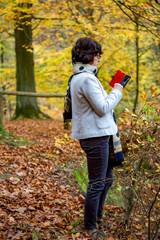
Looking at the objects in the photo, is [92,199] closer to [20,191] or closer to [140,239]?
[140,239]

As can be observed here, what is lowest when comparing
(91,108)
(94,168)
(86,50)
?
(94,168)

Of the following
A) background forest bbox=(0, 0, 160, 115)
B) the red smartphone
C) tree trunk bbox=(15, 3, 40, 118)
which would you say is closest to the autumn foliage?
the red smartphone

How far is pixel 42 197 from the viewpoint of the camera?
11.1 feet

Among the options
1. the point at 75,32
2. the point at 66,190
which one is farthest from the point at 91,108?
the point at 75,32

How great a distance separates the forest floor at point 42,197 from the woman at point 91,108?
733 millimetres

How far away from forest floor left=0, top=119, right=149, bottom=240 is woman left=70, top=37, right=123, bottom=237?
73 cm

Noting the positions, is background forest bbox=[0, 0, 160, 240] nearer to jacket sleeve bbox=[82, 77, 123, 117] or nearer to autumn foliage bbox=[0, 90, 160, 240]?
autumn foliage bbox=[0, 90, 160, 240]

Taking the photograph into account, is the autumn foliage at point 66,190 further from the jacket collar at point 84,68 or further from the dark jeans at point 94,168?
the jacket collar at point 84,68

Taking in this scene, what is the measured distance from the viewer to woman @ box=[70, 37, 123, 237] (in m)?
2.25

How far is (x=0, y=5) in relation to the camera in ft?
24.6

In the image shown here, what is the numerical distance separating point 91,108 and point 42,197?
5.73 ft

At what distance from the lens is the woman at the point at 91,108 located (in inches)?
88.5

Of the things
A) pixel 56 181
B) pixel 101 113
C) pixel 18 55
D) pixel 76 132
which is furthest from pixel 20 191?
pixel 18 55

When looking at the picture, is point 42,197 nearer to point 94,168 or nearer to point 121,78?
point 94,168
